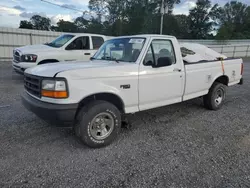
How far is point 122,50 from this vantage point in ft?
13.7

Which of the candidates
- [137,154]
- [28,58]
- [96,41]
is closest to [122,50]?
[137,154]

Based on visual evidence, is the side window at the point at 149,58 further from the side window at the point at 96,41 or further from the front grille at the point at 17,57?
the front grille at the point at 17,57

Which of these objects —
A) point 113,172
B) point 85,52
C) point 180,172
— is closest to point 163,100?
point 180,172

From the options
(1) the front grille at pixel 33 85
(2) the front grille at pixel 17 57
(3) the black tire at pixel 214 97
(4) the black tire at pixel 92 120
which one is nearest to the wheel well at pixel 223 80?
(3) the black tire at pixel 214 97

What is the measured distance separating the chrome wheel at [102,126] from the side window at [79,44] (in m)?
5.70

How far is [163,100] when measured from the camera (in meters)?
4.16

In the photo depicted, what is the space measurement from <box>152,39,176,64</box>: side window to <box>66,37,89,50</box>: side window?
5.12 meters

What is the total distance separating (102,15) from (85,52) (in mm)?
60712

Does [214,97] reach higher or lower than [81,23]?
lower

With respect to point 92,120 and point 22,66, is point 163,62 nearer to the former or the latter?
point 92,120

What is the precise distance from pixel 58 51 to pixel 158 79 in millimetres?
5367

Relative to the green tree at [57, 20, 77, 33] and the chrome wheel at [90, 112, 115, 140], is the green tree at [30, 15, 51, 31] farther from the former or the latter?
the chrome wheel at [90, 112, 115, 140]

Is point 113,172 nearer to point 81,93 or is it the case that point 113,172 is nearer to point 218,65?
point 81,93

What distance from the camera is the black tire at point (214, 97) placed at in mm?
5310
